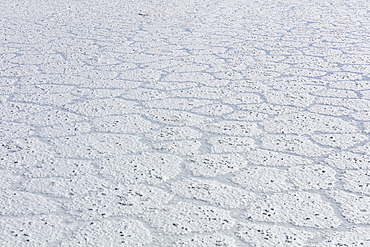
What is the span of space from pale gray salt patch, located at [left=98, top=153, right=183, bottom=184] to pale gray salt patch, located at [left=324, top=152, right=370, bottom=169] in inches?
29.9

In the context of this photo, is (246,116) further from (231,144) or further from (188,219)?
(188,219)

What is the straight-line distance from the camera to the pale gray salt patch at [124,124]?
2811 mm

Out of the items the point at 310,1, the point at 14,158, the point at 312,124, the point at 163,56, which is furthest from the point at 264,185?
the point at 310,1

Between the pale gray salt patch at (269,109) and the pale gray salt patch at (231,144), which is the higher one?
the pale gray salt patch at (269,109)

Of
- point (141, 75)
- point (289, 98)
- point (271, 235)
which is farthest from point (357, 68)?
point (271, 235)

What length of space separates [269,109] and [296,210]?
123 cm

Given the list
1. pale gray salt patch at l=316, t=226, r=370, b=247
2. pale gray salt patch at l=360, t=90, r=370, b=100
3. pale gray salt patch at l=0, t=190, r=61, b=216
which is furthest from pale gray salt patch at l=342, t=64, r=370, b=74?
pale gray salt patch at l=0, t=190, r=61, b=216

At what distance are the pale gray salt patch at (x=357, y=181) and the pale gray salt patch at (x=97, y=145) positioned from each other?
1.02 metres

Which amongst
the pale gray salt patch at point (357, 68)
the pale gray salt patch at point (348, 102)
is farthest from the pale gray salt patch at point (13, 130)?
the pale gray salt patch at point (357, 68)

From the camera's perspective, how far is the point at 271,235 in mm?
1826

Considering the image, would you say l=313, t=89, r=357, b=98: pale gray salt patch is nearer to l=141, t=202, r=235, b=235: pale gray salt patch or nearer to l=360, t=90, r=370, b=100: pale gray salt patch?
l=360, t=90, r=370, b=100: pale gray salt patch

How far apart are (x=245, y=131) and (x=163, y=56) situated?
186cm

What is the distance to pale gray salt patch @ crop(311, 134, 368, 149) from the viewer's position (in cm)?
262

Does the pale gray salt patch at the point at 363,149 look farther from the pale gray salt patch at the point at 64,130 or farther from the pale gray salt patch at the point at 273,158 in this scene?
the pale gray salt patch at the point at 64,130
